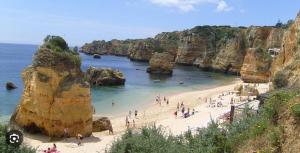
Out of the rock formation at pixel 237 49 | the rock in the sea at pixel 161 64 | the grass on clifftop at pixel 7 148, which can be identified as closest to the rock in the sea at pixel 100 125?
the grass on clifftop at pixel 7 148

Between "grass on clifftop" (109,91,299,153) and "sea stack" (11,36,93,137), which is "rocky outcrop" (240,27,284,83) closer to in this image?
"sea stack" (11,36,93,137)

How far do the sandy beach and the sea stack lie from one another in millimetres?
1051

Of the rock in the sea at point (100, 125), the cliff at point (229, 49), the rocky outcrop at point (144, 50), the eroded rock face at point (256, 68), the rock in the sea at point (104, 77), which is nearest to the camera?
the rock in the sea at point (100, 125)

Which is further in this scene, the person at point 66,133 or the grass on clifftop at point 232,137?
the person at point 66,133

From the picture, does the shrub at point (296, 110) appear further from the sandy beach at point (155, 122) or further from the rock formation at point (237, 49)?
the rock formation at point (237, 49)

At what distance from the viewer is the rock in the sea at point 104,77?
7076cm

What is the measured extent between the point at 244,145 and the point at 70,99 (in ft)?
68.1

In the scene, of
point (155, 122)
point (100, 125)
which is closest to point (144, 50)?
point (155, 122)

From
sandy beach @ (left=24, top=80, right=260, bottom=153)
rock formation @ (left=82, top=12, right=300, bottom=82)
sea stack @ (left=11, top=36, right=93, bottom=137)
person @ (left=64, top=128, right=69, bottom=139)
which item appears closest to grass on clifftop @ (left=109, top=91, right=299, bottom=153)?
sandy beach @ (left=24, top=80, right=260, bottom=153)

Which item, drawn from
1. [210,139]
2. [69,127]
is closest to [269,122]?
[210,139]

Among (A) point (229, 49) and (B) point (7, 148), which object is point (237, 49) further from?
(B) point (7, 148)

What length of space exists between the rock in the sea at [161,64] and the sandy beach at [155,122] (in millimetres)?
35207

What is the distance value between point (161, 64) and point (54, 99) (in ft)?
223

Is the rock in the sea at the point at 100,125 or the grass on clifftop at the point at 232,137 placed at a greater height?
the grass on clifftop at the point at 232,137
